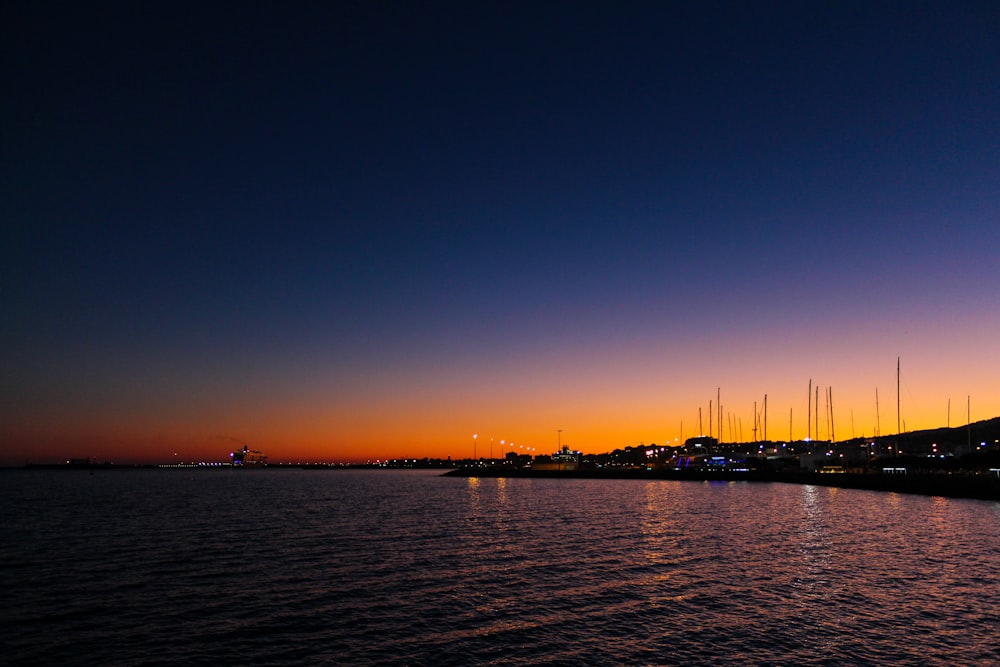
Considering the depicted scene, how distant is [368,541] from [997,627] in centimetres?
4460

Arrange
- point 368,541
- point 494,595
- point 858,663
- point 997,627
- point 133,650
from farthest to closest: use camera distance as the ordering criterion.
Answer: point 368,541 < point 494,595 < point 997,627 < point 133,650 < point 858,663

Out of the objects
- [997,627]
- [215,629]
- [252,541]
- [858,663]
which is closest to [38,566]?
[252,541]

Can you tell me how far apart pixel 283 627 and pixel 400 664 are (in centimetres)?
798

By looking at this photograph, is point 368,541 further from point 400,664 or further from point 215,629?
point 400,664

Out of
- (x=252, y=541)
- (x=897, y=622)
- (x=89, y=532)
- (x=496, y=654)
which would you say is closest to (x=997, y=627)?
(x=897, y=622)

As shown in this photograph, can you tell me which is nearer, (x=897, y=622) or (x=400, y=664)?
(x=400, y=664)

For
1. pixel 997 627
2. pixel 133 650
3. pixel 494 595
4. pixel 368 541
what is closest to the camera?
pixel 133 650

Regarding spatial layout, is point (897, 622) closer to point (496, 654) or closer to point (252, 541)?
point (496, 654)

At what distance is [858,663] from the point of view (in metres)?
24.7

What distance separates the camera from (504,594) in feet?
119

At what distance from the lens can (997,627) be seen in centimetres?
2884

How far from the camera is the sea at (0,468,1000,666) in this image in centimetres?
2641

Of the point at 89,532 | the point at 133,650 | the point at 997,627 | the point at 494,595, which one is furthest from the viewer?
the point at 89,532

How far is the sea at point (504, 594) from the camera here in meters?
26.4
